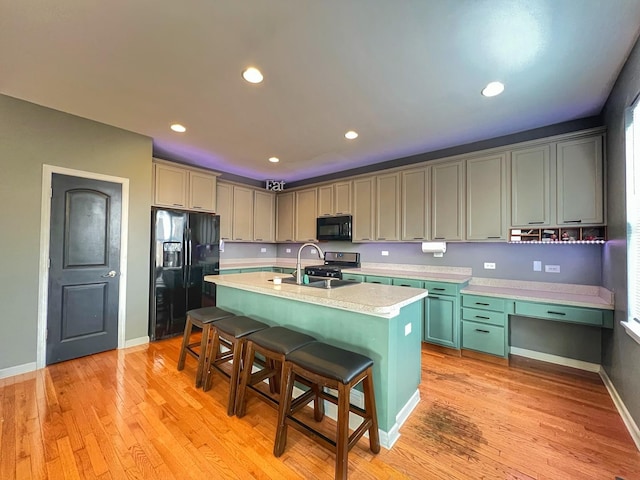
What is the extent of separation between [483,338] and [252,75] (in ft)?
11.8

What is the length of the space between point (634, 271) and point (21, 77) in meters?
5.14

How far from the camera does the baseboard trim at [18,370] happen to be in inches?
100

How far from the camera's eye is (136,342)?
3383mm

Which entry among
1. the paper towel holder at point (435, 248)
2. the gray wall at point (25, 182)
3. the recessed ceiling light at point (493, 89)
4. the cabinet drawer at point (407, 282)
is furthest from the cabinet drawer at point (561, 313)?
the gray wall at point (25, 182)

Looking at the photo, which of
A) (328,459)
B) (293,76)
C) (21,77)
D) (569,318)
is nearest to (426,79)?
(293,76)

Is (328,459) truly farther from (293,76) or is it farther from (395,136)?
(395,136)

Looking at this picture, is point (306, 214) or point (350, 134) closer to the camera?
point (350, 134)

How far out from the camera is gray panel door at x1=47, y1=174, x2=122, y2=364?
2854mm

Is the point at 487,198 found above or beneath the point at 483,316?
above

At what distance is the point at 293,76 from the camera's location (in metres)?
2.15

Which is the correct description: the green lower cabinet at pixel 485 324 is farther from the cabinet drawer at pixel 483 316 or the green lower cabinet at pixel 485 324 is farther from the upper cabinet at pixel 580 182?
the upper cabinet at pixel 580 182

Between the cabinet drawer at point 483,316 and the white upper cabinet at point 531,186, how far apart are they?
108 cm

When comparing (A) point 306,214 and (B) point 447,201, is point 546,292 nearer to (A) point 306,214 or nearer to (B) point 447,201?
(B) point 447,201

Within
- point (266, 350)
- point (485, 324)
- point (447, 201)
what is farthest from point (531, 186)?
point (266, 350)
